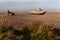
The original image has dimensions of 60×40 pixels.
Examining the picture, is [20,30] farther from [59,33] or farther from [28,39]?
[59,33]

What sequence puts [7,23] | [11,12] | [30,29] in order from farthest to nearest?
1. [11,12]
2. [7,23]
3. [30,29]

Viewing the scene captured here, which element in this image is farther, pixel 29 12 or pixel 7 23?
pixel 29 12

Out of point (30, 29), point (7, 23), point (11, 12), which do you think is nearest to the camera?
point (30, 29)

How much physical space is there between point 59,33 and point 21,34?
121 centimetres

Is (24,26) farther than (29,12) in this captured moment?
No

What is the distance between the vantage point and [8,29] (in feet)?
22.4

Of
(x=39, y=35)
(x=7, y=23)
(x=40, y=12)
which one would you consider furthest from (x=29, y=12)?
(x=39, y=35)

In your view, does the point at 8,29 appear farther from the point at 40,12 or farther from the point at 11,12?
the point at 40,12

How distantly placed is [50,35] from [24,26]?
960 millimetres

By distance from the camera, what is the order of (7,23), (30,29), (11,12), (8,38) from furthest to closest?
(11,12) < (7,23) < (30,29) < (8,38)

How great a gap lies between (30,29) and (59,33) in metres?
0.91

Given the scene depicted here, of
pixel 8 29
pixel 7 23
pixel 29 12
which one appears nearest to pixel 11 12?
pixel 29 12

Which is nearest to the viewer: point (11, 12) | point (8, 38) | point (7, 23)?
point (8, 38)

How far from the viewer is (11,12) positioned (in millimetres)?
9969
